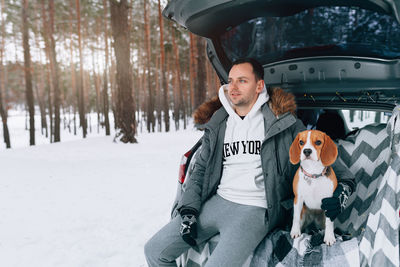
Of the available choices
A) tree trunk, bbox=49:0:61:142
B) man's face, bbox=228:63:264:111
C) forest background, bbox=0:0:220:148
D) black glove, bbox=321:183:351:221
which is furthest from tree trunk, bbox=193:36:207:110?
black glove, bbox=321:183:351:221

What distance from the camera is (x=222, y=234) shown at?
5.96 feet

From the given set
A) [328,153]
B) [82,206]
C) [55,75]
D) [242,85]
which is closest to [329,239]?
[328,153]

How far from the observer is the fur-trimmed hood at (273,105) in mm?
1989

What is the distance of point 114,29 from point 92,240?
28.6ft

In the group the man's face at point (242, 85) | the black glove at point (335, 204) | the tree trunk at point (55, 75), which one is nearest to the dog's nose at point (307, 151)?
the black glove at point (335, 204)

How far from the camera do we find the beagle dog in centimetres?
164

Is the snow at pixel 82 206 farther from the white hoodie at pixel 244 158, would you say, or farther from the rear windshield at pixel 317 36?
Answer: the rear windshield at pixel 317 36

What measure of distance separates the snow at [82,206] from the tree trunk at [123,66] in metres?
2.19

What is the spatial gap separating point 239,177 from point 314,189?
51 cm

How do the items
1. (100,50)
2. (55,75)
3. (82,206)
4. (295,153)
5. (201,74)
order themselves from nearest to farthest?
(295,153), (82,206), (201,74), (55,75), (100,50)

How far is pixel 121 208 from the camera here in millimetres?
4434

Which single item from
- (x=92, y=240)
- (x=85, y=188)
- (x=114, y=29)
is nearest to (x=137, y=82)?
(x=114, y=29)

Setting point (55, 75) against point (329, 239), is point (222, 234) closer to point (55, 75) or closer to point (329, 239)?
point (329, 239)

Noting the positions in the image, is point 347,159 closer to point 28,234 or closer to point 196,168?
point 196,168
